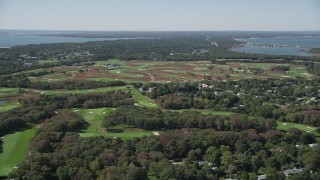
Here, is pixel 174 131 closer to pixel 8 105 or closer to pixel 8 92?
pixel 8 105

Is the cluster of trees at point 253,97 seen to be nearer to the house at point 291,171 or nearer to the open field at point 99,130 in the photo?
the open field at point 99,130

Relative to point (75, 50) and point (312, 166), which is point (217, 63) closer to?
point (75, 50)

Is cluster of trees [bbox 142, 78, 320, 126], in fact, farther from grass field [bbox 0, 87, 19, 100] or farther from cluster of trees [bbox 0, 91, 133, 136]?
grass field [bbox 0, 87, 19, 100]

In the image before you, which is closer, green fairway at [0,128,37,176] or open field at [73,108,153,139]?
green fairway at [0,128,37,176]

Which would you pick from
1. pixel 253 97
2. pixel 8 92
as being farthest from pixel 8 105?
pixel 253 97

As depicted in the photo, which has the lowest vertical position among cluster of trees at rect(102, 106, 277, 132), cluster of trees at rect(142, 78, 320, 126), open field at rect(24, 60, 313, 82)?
open field at rect(24, 60, 313, 82)

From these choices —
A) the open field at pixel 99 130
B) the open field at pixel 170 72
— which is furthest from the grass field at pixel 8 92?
the open field at pixel 99 130

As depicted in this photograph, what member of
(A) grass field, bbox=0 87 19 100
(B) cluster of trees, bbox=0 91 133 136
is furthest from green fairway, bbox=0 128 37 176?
(A) grass field, bbox=0 87 19 100

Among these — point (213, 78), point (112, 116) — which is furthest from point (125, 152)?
point (213, 78)
